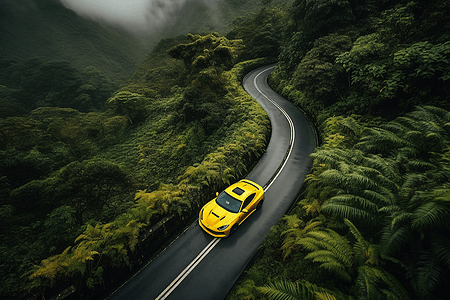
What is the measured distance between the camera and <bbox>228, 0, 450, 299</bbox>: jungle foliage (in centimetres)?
381

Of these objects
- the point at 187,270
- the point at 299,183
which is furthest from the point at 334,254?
the point at 299,183

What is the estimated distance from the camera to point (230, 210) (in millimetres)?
8688

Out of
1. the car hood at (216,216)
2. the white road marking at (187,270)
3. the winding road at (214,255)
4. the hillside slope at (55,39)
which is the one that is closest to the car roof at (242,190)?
the car hood at (216,216)

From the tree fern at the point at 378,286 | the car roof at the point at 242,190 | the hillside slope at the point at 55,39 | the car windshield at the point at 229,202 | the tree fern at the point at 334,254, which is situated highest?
the tree fern at the point at 378,286

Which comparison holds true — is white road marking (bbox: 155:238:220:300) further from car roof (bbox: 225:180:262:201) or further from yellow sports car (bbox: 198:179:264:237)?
car roof (bbox: 225:180:262:201)

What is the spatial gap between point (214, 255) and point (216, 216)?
1.72 metres

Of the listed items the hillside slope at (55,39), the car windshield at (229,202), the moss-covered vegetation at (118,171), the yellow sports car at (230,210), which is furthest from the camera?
the hillside slope at (55,39)

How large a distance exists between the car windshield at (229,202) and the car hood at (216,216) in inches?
7.0

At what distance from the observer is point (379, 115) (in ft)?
38.8

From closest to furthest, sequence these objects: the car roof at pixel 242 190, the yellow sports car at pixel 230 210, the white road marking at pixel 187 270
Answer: the white road marking at pixel 187 270 → the yellow sports car at pixel 230 210 → the car roof at pixel 242 190

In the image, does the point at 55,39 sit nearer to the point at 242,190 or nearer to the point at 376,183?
the point at 242,190

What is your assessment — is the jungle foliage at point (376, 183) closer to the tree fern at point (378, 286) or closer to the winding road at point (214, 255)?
the tree fern at point (378, 286)

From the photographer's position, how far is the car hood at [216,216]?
8.41 meters

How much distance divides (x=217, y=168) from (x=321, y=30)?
66.7 feet
